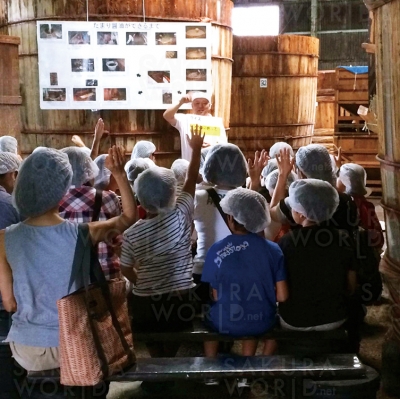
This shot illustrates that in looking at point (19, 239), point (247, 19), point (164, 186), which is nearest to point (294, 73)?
point (164, 186)

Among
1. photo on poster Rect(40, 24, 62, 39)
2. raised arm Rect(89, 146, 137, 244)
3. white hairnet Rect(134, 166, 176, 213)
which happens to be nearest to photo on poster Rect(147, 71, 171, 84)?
photo on poster Rect(40, 24, 62, 39)

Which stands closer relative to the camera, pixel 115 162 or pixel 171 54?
pixel 115 162

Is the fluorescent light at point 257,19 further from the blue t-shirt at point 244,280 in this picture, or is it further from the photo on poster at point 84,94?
the blue t-shirt at point 244,280

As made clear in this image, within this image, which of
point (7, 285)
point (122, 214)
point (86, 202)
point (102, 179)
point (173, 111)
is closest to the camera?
point (7, 285)

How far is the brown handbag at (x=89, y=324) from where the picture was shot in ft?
8.70

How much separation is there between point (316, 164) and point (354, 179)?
57 cm

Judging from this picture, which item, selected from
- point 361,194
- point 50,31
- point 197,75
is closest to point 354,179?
point 361,194

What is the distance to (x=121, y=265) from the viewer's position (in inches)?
148

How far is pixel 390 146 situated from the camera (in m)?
4.34

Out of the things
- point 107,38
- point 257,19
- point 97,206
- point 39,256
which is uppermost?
point 257,19

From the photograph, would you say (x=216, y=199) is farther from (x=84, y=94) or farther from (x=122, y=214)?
(x=84, y=94)

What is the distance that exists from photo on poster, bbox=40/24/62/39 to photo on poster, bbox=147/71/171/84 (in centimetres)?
123

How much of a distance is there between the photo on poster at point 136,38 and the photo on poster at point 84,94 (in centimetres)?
77

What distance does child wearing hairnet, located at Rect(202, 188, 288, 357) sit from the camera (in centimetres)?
343
